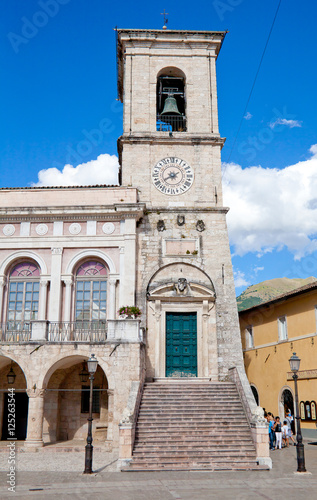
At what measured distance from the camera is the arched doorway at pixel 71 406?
18.9 m

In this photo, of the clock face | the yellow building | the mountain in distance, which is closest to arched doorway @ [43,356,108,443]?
the clock face

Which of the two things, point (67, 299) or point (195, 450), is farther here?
point (67, 299)

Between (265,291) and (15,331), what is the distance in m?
147

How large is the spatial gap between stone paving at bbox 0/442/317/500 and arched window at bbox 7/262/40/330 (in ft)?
21.8

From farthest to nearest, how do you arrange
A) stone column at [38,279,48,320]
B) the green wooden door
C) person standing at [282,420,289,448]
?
stone column at [38,279,48,320]
the green wooden door
person standing at [282,420,289,448]

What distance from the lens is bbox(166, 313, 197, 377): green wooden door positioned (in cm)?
1973

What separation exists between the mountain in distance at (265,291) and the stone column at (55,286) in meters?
118

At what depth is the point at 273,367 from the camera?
24656 millimetres

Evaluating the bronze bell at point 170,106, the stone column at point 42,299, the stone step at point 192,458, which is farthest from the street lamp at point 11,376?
the bronze bell at point 170,106

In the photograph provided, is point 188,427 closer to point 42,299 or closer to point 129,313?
point 129,313

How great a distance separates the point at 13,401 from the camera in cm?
1970

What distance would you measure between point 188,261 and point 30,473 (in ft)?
35.0

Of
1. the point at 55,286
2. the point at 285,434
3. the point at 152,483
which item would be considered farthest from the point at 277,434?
the point at 55,286

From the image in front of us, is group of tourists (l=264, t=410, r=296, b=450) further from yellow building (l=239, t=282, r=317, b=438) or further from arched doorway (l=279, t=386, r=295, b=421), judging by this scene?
arched doorway (l=279, t=386, r=295, b=421)
